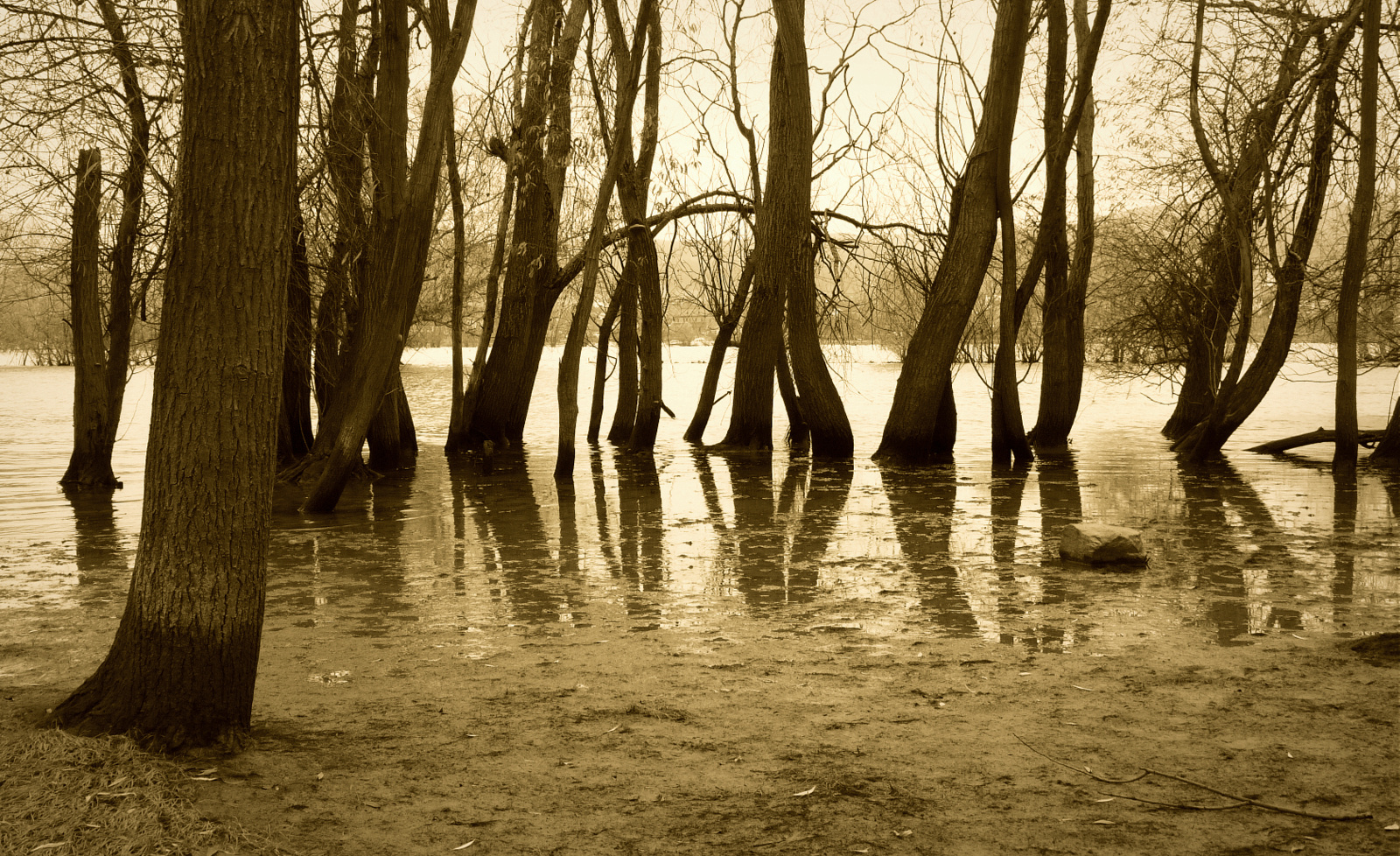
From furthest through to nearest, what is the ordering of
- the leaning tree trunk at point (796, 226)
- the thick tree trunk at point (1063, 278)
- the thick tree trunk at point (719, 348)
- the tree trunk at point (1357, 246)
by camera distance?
the thick tree trunk at point (719, 348), the thick tree trunk at point (1063, 278), the leaning tree trunk at point (796, 226), the tree trunk at point (1357, 246)

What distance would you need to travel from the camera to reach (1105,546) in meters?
7.14

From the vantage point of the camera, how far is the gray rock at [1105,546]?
7121 mm

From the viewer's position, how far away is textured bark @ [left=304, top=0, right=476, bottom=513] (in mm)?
9516

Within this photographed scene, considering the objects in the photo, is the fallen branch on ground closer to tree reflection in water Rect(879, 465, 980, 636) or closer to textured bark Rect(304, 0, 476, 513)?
tree reflection in water Rect(879, 465, 980, 636)

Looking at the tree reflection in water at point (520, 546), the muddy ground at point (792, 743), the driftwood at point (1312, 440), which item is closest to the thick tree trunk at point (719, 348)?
the tree reflection in water at point (520, 546)

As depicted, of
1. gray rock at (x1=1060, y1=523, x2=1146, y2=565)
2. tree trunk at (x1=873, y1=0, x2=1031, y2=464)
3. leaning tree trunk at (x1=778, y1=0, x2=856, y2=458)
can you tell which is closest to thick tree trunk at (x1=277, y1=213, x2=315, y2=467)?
leaning tree trunk at (x1=778, y1=0, x2=856, y2=458)

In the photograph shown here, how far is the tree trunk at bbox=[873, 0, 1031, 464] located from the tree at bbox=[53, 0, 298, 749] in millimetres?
10768

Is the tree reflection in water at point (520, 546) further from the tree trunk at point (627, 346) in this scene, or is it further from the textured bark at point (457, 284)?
the tree trunk at point (627, 346)

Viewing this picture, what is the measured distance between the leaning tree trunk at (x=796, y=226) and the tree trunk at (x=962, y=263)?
3.04ft

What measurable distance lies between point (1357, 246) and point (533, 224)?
10.2 meters

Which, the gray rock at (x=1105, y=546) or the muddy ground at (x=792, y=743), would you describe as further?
the gray rock at (x=1105, y=546)

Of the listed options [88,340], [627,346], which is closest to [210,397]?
[88,340]

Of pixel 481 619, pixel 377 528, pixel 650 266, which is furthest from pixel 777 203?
pixel 481 619

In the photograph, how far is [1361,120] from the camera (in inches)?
448
